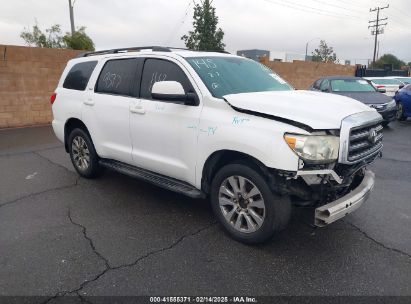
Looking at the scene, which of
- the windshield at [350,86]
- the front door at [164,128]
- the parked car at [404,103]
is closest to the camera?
the front door at [164,128]

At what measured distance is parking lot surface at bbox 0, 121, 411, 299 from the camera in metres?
2.79

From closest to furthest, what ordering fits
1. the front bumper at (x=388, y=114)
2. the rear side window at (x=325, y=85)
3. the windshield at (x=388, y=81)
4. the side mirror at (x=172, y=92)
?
the side mirror at (x=172, y=92), the front bumper at (x=388, y=114), the rear side window at (x=325, y=85), the windshield at (x=388, y=81)

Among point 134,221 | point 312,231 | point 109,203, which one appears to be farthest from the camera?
point 109,203

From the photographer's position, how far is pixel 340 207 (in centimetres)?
296

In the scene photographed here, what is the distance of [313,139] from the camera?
112 inches

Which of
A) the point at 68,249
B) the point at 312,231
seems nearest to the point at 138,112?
the point at 68,249

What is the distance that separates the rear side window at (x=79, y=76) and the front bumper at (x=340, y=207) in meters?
3.75

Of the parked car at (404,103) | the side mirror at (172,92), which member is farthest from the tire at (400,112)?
the side mirror at (172,92)

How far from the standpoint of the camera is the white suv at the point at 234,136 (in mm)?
2926

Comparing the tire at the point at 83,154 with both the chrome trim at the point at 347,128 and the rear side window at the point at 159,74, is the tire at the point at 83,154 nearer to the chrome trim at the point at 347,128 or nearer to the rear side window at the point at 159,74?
the rear side window at the point at 159,74

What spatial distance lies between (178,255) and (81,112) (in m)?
2.82

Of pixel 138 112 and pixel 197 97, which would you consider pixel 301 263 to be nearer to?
pixel 197 97

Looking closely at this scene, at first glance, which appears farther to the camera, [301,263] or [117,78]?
[117,78]

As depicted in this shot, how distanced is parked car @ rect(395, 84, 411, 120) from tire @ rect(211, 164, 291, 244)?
396 inches
